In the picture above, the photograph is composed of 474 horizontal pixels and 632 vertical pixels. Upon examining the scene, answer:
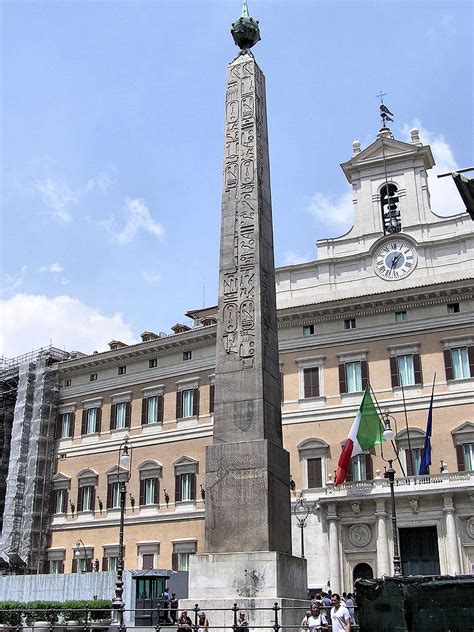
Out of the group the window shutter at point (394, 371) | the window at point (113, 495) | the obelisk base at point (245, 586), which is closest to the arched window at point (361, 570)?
the window shutter at point (394, 371)

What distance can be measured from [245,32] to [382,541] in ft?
63.1

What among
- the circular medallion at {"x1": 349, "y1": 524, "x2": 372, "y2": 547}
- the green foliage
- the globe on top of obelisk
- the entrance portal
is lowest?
the green foliage

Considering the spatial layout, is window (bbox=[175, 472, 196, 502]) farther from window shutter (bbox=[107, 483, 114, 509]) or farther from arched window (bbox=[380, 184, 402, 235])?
arched window (bbox=[380, 184, 402, 235])

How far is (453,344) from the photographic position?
30484 millimetres

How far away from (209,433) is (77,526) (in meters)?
8.35

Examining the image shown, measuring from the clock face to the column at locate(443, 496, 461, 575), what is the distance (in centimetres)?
941

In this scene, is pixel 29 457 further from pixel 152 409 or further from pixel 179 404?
pixel 179 404

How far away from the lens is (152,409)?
121ft

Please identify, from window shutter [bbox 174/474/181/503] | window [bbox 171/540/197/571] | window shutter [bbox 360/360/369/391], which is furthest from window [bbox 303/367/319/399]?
window [bbox 171/540/197/571]

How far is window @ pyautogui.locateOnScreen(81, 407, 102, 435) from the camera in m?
38.6

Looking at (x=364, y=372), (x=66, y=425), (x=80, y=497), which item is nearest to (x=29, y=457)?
(x=66, y=425)

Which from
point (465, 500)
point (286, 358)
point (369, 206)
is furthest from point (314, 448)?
point (369, 206)

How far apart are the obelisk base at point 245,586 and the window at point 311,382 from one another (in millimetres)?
19196

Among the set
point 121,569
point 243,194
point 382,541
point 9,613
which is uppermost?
point 243,194
